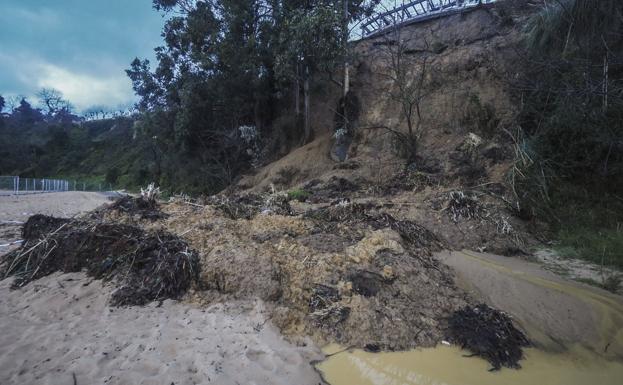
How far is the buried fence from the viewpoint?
25.5m

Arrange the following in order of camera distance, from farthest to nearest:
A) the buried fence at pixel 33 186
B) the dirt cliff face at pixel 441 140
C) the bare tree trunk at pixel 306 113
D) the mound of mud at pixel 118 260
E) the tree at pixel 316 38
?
1. the buried fence at pixel 33 186
2. the bare tree trunk at pixel 306 113
3. the tree at pixel 316 38
4. the dirt cliff face at pixel 441 140
5. the mound of mud at pixel 118 260

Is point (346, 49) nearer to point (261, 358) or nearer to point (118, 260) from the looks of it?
point (118, 260)

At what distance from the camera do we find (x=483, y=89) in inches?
409

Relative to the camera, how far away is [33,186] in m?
29.5

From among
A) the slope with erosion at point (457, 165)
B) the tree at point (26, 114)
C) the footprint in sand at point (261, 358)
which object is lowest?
the footprint in sand at point (261, 358)

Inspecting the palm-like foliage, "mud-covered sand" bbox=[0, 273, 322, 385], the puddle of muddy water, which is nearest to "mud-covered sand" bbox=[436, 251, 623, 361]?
the puddle of muddy water

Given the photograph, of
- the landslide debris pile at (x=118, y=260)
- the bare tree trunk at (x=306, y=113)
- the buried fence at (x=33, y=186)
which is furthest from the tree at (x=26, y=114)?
the landslide debris pile at (x=118, y=260)

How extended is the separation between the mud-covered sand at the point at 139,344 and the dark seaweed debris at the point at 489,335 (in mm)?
1401

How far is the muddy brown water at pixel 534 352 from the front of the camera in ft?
9.31

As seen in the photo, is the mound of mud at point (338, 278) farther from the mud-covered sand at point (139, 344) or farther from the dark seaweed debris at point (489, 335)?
the mud-covered sand at point (139, 344)

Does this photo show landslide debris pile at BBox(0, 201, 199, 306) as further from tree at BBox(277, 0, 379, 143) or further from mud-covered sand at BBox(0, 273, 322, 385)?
tree at BBox(277, 0, 379, 143)

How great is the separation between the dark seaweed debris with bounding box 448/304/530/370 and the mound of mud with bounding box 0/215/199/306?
2.89m

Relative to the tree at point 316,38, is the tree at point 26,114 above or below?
above

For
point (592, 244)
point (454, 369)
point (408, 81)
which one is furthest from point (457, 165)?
point (454, 369)
